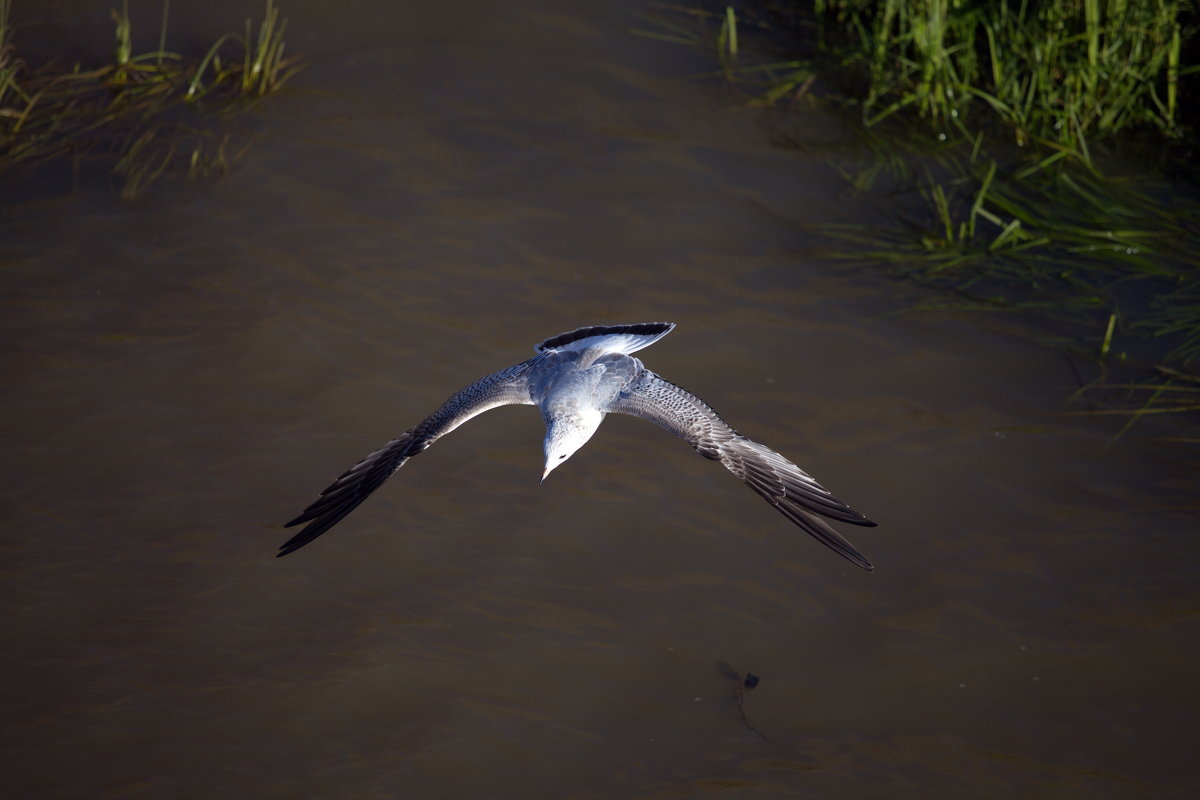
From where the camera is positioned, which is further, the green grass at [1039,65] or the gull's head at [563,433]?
the green grass at [1039,65]

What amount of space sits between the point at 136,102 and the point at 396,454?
3878 mm

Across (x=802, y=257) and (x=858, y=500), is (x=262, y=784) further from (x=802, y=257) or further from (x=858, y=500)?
(x=802, y=257)

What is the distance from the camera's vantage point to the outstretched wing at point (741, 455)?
3932 mm

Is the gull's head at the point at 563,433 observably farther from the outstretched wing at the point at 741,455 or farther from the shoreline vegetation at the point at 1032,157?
the shoreline vegetation at the point at 1032,157

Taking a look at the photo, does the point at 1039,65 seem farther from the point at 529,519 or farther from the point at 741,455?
the point at 529,519

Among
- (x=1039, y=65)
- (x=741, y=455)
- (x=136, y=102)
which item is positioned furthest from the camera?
(x=136, y=102)

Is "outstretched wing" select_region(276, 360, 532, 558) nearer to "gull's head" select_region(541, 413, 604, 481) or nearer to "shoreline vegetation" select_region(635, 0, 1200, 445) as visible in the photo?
"gull's head" select_region(541, 413, 604, 481)

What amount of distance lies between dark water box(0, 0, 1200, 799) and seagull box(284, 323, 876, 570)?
438 mm

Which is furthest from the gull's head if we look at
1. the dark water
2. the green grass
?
the green grass

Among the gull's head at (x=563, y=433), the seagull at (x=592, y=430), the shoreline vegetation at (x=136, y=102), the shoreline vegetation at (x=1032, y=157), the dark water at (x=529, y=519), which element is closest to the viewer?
the dark water at (x=529, y=519)

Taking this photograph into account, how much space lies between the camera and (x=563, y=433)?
13.5ft

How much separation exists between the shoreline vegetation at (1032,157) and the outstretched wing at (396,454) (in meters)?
2.45

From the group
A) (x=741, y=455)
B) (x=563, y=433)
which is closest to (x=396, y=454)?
(x=563, y=433)

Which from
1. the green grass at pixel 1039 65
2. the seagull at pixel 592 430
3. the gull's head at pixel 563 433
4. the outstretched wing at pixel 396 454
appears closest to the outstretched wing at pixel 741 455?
the seagull at pixel 592 430
